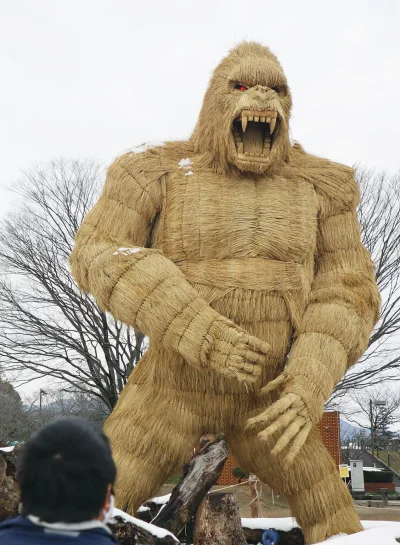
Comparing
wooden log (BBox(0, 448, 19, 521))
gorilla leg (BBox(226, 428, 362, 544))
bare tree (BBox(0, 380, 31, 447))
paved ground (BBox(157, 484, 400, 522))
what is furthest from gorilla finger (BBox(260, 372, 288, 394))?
bare tree (BBox(0, 380, 31, 447))

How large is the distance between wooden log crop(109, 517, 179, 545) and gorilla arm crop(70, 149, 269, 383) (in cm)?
70

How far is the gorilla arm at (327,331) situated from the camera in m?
2.71

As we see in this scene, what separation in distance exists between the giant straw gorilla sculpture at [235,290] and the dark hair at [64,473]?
1626mm

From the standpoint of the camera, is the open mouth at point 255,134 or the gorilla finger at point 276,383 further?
the open mouth at point 255,134

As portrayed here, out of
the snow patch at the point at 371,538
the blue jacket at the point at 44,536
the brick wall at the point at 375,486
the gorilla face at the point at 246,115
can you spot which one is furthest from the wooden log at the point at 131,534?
the brick wall at the point at 375,486

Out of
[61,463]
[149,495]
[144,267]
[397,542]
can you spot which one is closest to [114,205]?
[144,267]

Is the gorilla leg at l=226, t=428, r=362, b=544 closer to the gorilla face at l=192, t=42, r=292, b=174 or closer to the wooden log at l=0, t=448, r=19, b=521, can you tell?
the wooden log at l=0, t=448, r=19, b=521

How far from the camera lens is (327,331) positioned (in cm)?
302

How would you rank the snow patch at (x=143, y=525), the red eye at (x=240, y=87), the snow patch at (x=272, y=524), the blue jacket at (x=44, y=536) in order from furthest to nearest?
the snow patch at (x=272, y=524) → the red eye at (x=240, y=87) → the snow patch at (x=143, y=525) → the blue jacket at (x=44, y=536)

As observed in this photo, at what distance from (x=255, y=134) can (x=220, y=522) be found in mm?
2037

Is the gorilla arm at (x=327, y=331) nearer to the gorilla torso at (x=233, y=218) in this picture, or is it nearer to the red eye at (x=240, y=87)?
the gorilla torso at (x=233, y=218)

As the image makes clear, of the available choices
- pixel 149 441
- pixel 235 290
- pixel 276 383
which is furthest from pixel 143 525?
pixel 235 290

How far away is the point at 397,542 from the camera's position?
2629 millimetres

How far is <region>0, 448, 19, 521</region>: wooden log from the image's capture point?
103 inches
